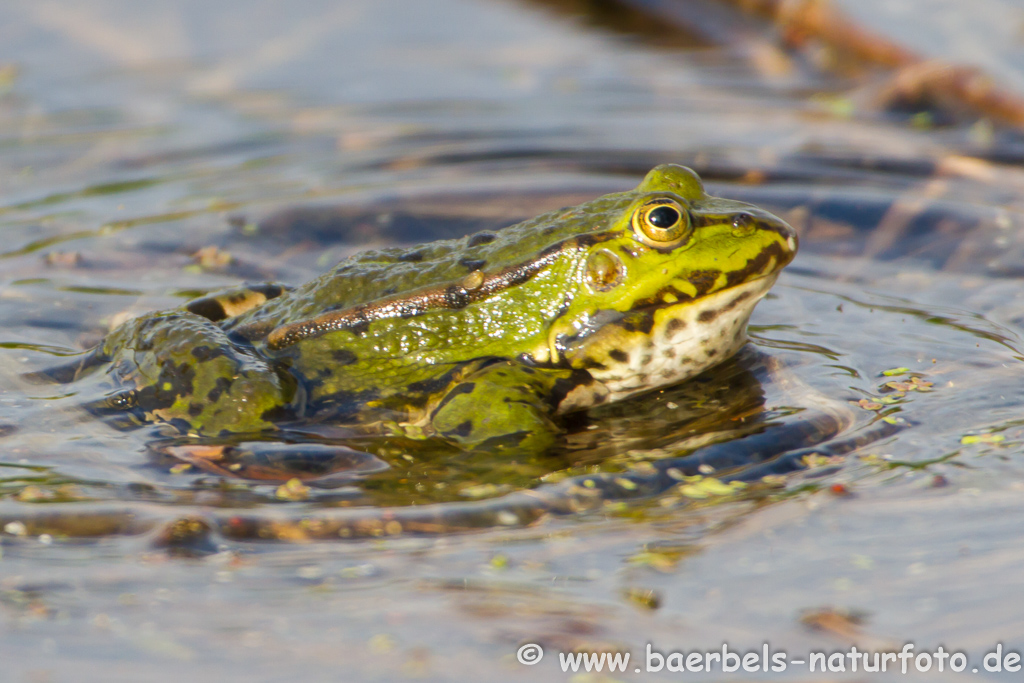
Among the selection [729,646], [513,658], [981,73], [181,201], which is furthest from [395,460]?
[981,73]

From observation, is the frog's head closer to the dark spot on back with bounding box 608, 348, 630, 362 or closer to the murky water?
the dark spot on back with bounding box 608, 348, 630, 362

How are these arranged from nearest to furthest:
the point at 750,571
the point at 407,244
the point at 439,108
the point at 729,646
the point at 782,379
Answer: the point at 729,646 → the point at 750,571 → the point at 782,379 → the point at 407,244 → the point at 439,108

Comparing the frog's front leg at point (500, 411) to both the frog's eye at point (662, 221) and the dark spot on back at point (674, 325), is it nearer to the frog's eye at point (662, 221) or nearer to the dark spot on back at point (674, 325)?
the dark spot on back at point (674, 325)

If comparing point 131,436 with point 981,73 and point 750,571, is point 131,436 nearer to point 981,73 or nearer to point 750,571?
point 750,571

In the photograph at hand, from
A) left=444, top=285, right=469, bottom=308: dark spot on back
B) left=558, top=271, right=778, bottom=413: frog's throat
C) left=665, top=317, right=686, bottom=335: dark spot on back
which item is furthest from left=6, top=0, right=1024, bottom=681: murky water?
left=444, top=285, right=469, bottom=308: dark spot on back

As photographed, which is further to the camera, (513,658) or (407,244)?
(407,244)

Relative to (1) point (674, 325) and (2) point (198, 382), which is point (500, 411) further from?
(2) point (198, 382)
